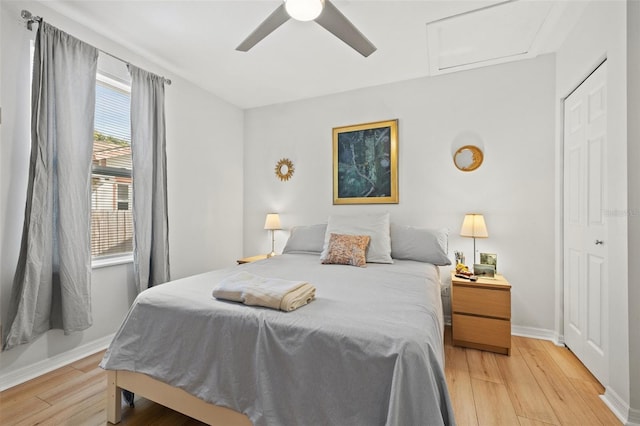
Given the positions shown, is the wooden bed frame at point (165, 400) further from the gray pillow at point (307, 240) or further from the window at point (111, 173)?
the gray pillow at point (307, 240)

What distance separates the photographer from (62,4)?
6.88 feet

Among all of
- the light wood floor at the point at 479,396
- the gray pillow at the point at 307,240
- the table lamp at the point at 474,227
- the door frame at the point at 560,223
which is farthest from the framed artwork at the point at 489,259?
the gray pillow at the point at 307,240

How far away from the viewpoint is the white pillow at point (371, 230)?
2.66 m

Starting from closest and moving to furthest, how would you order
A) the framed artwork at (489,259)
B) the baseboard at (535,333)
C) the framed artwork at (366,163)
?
the baseboard at (535,333)
the framed artwork at (489,259)
the framed artwork at (366,163)

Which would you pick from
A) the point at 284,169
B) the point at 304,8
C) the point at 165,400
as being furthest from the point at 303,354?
the point at 284,169

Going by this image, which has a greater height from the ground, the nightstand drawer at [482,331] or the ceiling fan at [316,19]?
the ceiling fan at [316,19]

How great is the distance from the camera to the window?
8.20 feet

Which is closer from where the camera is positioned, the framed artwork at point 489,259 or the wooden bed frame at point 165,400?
the wooden bed frame at point 165,400

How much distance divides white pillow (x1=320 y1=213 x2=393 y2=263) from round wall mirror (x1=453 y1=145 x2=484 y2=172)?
94cm

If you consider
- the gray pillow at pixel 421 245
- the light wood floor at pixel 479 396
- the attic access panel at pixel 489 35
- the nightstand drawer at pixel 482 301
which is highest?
the attic access panel at pixel 489 35

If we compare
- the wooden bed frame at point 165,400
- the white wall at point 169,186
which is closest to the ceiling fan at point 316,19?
the white wall at point 169,186

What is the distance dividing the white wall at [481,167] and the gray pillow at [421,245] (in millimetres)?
388

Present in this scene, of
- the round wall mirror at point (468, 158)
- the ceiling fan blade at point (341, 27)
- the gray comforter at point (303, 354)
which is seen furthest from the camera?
the round wall mirror at point (468, 158)

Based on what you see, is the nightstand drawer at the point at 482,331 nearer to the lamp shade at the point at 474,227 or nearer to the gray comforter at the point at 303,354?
the lamp shade at the point at 474,227
